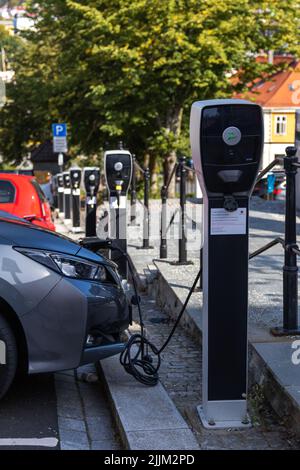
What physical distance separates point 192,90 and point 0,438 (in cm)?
2760

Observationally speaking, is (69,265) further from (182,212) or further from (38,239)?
(182,212)

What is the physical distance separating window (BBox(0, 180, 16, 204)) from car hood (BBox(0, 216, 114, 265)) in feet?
18.0

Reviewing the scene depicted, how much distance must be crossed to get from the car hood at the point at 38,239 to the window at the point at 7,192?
5483 mm

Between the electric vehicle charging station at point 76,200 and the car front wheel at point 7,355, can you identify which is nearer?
the car front wheel at point 7,355

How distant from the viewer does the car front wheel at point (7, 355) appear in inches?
185

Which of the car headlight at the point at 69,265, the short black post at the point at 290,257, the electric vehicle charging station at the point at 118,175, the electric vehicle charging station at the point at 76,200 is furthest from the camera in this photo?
the electric vehicle charging station at the point at 76,200

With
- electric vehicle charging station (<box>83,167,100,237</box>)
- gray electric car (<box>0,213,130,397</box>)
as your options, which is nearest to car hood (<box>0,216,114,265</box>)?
gray electric car (<box>0,213,130,397</box>)

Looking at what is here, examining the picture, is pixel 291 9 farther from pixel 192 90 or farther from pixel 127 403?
pixel 127 403

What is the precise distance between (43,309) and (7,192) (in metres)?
6.34

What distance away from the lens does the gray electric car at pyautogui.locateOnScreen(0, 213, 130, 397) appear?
4.71 meters

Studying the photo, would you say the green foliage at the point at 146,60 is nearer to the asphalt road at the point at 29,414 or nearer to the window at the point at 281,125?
the asphalt road at the point at 29,414

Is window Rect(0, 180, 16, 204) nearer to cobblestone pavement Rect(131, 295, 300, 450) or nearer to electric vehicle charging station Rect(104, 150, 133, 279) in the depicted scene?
electric vehicle charging station Rect(104, 150, 133, 279)

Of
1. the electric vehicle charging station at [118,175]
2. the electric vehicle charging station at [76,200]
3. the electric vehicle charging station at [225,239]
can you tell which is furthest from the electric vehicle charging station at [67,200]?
the electric vehicle charging station at [225,239]

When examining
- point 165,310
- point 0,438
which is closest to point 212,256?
point 0,438
